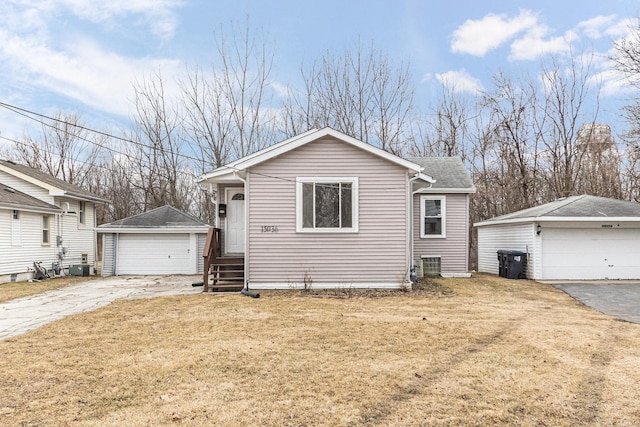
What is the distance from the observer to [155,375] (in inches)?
175

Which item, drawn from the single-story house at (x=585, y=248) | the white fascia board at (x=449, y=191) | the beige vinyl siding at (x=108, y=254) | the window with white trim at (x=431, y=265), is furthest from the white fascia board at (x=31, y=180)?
the single-story house at (x=585, y=248)

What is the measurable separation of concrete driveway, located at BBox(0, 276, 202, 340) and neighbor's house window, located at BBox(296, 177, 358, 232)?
154 inches

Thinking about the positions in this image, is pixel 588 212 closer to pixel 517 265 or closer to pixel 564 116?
pixel 517 265

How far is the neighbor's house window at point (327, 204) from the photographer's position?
34.4ft

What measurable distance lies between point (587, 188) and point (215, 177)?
20.8 meters

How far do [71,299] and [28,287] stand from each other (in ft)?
13.1

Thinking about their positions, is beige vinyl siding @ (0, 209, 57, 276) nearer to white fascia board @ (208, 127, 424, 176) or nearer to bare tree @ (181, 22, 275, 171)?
white fascia board @ (208, 127, 424, 176)

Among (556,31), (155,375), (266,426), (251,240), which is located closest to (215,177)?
(251,240)

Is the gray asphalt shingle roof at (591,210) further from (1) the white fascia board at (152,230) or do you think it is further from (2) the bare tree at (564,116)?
(1) the white fascia board at (152,230)

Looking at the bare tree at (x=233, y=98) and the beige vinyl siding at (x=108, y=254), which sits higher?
the bare tree at (x=233, y=98)

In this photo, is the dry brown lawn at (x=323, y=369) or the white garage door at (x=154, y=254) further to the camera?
the white garage door at (x=154, y=254)

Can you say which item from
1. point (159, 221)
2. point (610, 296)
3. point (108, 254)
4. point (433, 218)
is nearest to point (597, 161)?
point (433, 218)

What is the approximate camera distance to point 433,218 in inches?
562

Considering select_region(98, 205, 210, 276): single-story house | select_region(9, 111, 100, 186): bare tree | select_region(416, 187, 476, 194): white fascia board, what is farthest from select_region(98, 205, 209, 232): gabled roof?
select_region(9, 111, 100, 186): bare tree
